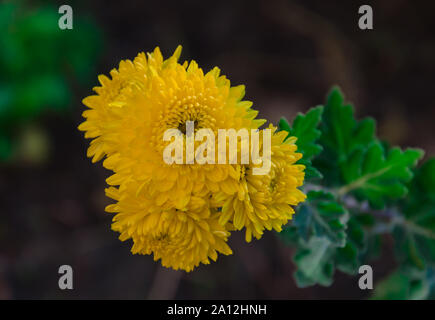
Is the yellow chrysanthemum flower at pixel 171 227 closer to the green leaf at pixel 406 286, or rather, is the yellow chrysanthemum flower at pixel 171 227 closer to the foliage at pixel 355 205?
the foliage at pixel 355 205

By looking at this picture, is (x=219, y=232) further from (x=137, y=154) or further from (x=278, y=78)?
(x=278, y=78)

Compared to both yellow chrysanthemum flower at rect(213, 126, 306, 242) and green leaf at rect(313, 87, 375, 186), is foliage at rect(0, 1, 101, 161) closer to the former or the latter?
green leaf at rect(313, 87, 375, 186)

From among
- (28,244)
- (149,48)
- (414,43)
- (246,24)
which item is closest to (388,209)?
(414,43)

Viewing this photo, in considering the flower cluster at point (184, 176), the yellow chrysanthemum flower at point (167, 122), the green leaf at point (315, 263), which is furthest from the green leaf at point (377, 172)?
the yellow chrysanthemum flower at point (167, 122)

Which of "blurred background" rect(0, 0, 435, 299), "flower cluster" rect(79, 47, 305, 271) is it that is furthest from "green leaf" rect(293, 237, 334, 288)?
"blurred background" rect(0, 0, 435, 299)

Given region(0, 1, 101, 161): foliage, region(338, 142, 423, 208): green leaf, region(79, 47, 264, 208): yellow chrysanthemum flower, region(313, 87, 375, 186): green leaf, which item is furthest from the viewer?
region(0, 1, 101, 161): foliage

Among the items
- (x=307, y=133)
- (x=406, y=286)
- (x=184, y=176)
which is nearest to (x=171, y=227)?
(x=184, y=176)

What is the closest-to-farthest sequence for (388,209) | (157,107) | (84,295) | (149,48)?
(157,107) → (388,209) → (84,295) → (149,48)
